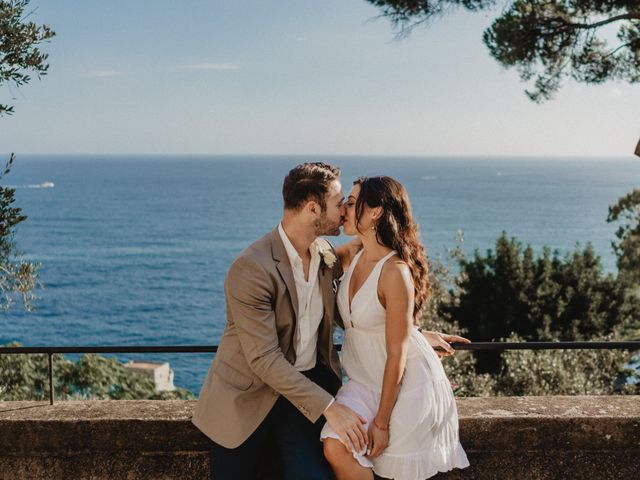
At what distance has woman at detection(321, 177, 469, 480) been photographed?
2609 mm

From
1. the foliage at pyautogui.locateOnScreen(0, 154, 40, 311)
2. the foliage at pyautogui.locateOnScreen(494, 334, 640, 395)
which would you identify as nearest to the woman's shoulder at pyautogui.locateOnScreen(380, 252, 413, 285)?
the foliage at pyautogui.locateOnScreen(0, 154, 40, 311)

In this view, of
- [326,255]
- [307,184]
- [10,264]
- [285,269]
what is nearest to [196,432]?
[285,269]

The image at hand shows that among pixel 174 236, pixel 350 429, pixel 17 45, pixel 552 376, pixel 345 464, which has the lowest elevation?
pixel 174 236

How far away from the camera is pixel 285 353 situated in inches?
110

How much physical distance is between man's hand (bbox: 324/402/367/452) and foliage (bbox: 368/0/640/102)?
333 inches

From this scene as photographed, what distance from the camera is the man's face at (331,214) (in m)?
2.81

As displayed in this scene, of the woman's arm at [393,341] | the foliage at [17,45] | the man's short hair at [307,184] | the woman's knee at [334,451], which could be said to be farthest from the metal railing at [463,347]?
the foliage at [17,45]

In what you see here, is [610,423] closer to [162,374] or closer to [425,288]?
[425,288]

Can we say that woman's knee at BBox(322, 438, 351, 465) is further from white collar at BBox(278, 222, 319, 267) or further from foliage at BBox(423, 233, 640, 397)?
foliage at BBox(423, 233, 640, 397)

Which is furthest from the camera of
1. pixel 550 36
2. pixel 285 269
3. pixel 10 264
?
pixel 550 36

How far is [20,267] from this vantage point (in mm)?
4098

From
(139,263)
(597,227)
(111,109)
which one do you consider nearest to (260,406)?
(139,263)

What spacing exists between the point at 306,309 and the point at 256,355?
32cm

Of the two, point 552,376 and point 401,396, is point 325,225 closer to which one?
point 401,396
